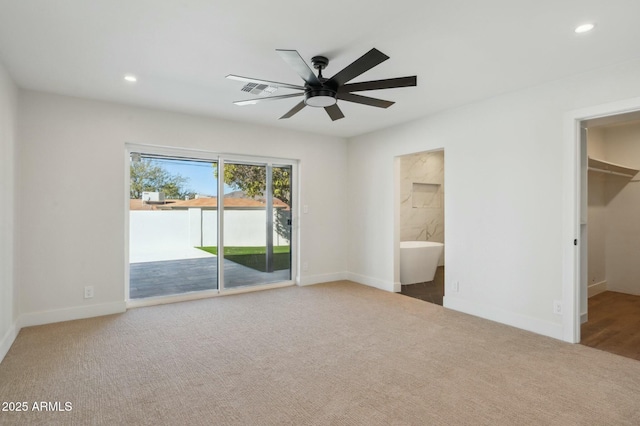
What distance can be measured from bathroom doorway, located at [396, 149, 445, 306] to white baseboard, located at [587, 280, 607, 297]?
6.40 ft

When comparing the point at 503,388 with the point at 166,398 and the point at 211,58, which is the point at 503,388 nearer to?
the point at 166,398

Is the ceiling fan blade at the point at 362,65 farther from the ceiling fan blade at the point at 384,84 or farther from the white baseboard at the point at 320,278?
the white baseboard at the point at 320,278

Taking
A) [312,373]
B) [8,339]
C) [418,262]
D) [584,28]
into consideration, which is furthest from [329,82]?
[418,262]

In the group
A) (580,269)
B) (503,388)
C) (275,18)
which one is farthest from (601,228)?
(275,18)

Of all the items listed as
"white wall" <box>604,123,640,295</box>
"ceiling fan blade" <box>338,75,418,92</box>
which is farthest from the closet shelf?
"ceiling fan blade" <box>338,75,418,92</box>

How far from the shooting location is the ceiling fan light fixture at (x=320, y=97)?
267cm

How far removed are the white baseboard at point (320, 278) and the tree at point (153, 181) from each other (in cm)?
217

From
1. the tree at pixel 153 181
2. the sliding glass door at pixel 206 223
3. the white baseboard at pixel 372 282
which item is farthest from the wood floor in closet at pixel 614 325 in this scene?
the tree at pixel 153 181

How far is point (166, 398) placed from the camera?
223 centimetres

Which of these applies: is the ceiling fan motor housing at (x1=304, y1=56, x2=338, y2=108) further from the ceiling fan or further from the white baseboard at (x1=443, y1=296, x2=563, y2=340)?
the white baseboard at (x1=443, y1=296, x2=563, y2=340)

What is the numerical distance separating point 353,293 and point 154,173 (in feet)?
10.3

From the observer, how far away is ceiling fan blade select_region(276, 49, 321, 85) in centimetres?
212

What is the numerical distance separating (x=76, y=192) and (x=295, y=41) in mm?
3036

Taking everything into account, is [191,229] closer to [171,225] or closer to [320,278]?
[171,225]
